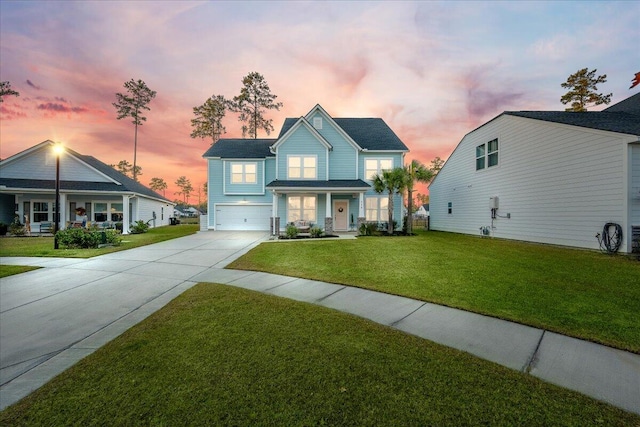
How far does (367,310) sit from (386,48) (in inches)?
618

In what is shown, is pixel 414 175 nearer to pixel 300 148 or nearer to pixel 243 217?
pixel 300 148

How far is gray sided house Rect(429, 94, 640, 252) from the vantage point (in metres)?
8.79

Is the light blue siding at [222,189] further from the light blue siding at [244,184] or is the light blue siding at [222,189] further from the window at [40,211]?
the window at [40,211]

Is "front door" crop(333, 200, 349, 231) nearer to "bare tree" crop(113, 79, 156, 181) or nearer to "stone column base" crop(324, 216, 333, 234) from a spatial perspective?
"stone column base" crop(324, 216, 333, 234)

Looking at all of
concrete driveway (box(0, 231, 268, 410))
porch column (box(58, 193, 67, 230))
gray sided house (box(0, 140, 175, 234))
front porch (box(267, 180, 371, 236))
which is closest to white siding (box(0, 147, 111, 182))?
gray sided house (box(0, 140, 175, 234))

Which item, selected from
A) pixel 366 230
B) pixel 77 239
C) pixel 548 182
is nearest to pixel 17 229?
pixel 77 239

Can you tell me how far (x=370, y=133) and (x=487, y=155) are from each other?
894 cm

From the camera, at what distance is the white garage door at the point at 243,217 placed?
20.4 m

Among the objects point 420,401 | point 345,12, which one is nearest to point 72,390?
point 420,401

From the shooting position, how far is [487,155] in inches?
602

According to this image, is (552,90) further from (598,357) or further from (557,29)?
(598,357)

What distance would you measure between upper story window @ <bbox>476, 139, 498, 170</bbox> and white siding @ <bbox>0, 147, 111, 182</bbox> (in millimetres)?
28047

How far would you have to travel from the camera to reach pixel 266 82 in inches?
1185

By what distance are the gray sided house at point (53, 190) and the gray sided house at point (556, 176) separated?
25.8m
